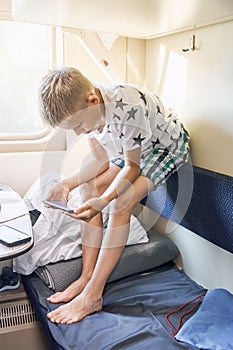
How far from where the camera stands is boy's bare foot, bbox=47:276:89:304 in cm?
149

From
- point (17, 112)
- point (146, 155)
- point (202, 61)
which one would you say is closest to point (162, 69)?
point (202, 61)

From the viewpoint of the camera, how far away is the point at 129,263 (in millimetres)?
1700

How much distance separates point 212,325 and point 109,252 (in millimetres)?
475

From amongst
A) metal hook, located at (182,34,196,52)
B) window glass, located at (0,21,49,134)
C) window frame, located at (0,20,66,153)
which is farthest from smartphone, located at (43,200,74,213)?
metal hook, located at (182,34,196,52)

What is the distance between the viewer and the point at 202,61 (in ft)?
5.39

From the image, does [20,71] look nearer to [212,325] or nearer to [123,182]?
[123,182]

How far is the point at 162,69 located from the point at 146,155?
59cm

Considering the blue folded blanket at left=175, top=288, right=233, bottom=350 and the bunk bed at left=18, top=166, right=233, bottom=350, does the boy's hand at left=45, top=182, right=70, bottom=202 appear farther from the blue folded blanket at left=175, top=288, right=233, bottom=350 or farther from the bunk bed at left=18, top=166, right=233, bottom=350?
the blue folded blanket at left=175, top=288, right=233, bottom=350

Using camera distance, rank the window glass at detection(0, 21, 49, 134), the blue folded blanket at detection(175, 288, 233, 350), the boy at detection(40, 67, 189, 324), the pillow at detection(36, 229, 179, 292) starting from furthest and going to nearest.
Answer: the window glass at detection(0, 21, 49, 134), the pillow at detection(36, 229, 179, 292), the boy at detection(40, 67, 189, 324), the blue folded blanket at detection(175, 288, 233, 350)

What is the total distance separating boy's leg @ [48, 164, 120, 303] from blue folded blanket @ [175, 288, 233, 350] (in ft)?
1.54

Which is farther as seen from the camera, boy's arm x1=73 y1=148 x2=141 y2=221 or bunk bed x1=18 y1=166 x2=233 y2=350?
boy's arm x1=73 y1=148 x2=141 y2=221

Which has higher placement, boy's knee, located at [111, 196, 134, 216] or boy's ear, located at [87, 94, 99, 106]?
boy's ear, located at [87, 94, 99, 106]

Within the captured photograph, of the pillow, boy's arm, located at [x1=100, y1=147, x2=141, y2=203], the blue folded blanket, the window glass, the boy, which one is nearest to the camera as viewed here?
the blue folded blanket

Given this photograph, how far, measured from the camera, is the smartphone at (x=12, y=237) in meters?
1.26
